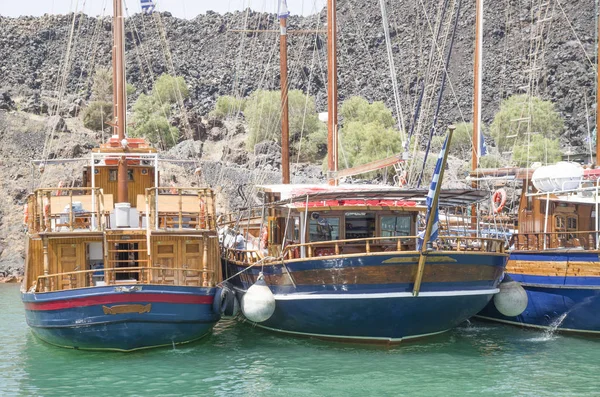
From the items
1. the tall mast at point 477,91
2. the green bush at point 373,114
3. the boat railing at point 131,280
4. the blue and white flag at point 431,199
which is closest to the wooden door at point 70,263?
the boat railing at point 131,280

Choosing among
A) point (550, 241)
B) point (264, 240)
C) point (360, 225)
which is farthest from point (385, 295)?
point (550, 241)

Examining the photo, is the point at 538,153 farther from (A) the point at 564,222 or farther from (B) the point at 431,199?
(B) the point at 431,199

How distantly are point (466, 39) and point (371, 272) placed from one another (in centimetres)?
10308

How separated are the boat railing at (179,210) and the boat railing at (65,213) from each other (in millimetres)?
1039

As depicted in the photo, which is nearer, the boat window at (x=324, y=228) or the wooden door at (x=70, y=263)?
the wooden door at (x=70, y=263)

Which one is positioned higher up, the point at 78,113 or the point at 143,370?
the point at 78,113

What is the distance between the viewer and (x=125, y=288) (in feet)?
51.4

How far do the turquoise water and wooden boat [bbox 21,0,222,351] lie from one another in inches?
23.5

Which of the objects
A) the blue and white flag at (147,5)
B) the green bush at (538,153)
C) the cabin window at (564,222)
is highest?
the blue and white flag at (147,5)

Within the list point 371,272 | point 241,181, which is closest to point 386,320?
point 371,272

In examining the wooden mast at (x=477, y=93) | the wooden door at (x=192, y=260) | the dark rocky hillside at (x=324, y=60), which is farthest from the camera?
the dark rocky hillside at (x=324, y=60)

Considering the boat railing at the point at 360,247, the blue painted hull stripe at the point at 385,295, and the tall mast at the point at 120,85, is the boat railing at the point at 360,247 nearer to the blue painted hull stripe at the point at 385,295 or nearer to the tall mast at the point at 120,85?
the blue painted hull stripe at the point at 385,295

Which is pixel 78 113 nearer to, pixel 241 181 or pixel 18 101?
pixel 18 101

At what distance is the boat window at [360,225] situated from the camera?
17.8m
